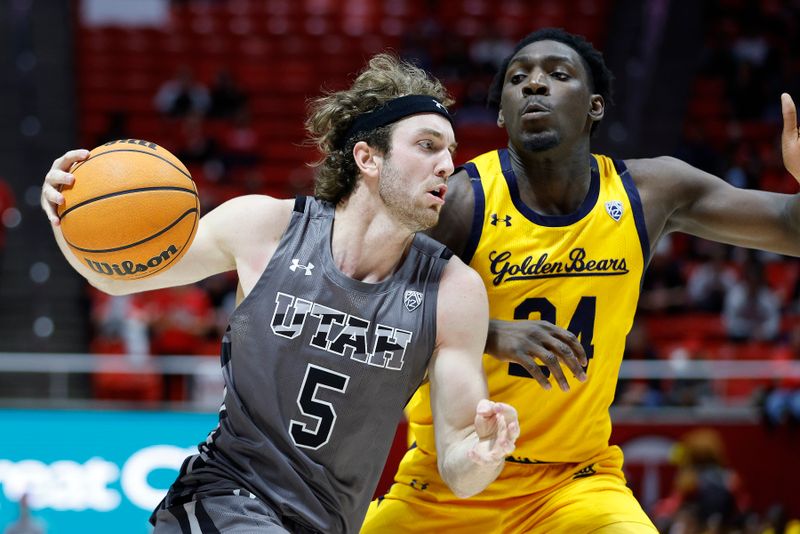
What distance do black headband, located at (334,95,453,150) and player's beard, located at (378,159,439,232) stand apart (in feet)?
0.55

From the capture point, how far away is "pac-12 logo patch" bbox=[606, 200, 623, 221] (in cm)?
455

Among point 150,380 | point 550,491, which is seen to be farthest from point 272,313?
point 150,380

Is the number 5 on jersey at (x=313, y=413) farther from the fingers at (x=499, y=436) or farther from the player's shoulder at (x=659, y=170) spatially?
the player's shoulder at (x=659, y=170)

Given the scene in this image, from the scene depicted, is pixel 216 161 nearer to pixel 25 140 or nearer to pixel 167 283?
pixel 25 140

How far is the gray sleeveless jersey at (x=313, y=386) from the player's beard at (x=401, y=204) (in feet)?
0.76

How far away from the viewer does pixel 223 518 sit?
3.79 metres

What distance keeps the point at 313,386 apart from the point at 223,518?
0.53m

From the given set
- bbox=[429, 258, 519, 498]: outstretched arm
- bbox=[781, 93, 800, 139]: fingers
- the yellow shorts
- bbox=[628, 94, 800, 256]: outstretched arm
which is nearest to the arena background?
bbox=[628, 94, 800, 256]: outstretched arm

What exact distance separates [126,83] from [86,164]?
13.0 m

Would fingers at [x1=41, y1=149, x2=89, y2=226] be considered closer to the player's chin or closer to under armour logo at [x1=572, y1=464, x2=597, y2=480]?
the player's chin

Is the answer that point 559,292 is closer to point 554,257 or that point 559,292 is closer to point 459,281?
point 554,257

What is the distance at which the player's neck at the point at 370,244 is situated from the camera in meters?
4.12

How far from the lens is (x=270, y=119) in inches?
647

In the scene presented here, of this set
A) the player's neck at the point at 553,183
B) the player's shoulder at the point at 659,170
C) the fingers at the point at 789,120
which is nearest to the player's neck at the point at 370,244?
the player's neck at the point at 553,183
